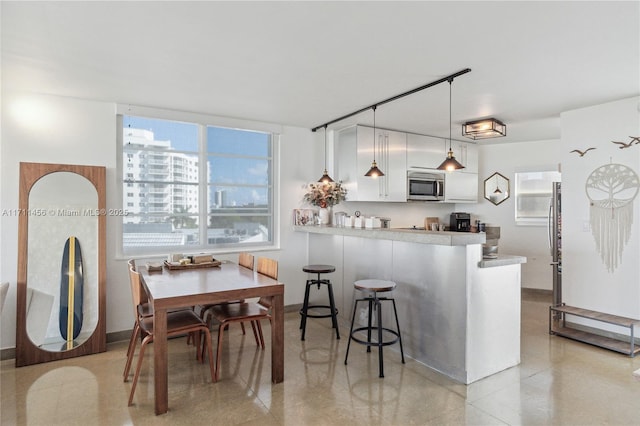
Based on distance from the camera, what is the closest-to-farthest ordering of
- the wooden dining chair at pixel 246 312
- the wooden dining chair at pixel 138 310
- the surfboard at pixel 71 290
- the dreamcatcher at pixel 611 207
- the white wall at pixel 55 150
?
1. the wooden dining chair at pixel 138 310
2. the wooden dining chair at pixel 246 312
3. the white wall at pixel 55 150
4. the surfboard at pixel 71 290
5. the dreamcatcher at pixel 611 207

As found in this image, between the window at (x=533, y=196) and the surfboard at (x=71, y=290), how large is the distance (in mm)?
6307

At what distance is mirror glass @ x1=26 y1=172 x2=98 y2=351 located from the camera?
11.6ft

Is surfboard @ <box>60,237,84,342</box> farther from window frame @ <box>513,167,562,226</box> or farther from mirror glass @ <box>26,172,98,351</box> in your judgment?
window frame @ <box>513,167,562,226</box>

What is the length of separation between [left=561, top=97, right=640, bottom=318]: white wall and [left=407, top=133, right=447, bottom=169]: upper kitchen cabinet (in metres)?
1.78

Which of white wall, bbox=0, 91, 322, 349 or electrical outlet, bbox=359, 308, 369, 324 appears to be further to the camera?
electrical outlet, bbox=359, 308, 369, 324

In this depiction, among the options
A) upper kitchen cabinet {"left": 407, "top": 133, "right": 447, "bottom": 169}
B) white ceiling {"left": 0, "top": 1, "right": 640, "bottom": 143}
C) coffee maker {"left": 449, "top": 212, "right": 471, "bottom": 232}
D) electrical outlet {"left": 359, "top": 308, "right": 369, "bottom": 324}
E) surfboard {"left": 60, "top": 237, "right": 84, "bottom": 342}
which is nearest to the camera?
white ceiling {"left": 0, "top": 1, "right": 640, "bottom": 143}

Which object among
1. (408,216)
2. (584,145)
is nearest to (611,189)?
(584,145)

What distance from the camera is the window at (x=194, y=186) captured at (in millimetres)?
4203

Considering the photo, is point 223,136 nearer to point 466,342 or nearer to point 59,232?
point 59,232

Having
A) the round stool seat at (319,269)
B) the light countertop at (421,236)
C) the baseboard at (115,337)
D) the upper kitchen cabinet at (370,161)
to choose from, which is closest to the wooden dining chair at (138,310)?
the baseboard at (115,337)

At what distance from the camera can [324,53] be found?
8.80 feet

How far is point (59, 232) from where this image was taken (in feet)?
12.0

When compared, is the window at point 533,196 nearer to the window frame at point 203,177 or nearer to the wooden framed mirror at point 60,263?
the window frame at point 203,177

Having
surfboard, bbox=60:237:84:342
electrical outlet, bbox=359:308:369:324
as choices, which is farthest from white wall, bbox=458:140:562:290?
surfboard, bbox=60:237:84:342
